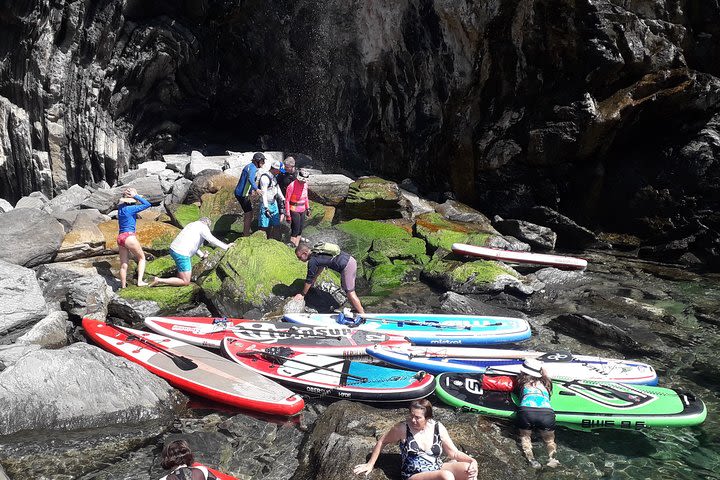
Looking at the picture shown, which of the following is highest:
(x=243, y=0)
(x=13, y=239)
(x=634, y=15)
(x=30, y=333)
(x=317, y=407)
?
(x=243, y=0)

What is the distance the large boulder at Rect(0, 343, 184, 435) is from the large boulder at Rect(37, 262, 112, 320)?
8.02 ft

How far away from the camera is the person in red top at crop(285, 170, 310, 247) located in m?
12.9

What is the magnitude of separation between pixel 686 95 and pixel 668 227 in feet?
13.7

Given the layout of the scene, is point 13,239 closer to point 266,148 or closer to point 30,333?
point 30,333

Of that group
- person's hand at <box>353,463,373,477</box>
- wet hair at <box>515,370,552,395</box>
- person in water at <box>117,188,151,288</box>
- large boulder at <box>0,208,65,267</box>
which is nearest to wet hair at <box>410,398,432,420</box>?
person's hand at <box>353,463,373,477</box>

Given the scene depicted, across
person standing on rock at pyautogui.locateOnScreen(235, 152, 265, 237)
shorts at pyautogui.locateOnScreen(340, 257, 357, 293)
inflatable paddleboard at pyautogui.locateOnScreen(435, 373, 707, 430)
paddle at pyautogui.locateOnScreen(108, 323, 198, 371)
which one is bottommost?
inflatable paddleboard at pyautogui.locateOnScreen(435, 373, 707, 430)

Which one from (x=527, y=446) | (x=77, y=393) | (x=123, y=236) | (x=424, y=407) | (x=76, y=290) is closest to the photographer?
(x=424, y=407)

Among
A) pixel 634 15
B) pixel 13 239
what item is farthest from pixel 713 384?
pixel 13 239

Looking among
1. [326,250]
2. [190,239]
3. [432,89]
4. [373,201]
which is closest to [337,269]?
[326,250]

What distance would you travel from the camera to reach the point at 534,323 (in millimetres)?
10852

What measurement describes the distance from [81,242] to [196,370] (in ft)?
21.3

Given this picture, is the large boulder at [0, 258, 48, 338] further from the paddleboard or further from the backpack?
the backpack

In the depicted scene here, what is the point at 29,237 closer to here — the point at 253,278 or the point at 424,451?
the point at 253,278

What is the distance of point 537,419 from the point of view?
6746 millimetres
